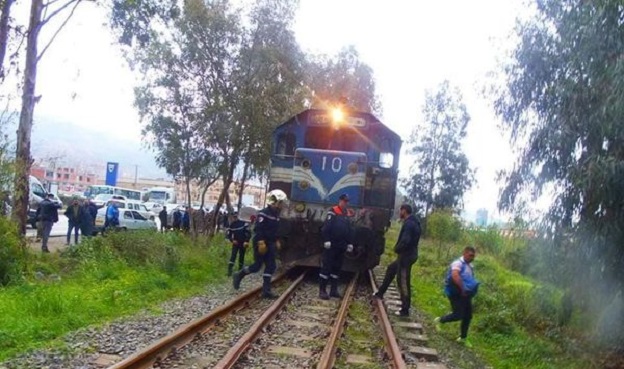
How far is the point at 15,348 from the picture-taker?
6.13 m

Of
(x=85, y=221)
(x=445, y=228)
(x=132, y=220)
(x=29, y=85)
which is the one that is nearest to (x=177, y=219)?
(x=132, y=220)

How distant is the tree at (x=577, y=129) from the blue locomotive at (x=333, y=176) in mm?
3741

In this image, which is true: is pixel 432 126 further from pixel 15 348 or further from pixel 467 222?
pixel 15 348

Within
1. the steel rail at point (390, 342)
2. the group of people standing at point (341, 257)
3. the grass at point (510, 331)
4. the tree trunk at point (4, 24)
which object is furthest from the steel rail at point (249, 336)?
the tree trunk at point (4, 24)

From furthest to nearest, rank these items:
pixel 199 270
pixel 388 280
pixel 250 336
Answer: pixel 199 270, pixel 388 280, pixel 250 336

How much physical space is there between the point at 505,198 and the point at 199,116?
13008 mm

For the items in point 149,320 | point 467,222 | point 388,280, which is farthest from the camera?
point 467,222

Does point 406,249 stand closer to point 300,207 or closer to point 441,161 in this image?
point 300,207

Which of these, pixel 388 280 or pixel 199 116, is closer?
pixel 388 280

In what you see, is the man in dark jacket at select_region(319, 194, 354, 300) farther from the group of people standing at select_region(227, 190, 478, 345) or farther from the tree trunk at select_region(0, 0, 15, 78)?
the tree trunk at select_region(0, 0, 15, 78)

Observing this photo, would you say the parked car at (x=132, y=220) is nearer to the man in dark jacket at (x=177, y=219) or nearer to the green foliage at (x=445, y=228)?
the man in dark jacket at (x=177, y=219)

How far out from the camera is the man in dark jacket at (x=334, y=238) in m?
10.5

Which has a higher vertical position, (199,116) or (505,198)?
(199,116)

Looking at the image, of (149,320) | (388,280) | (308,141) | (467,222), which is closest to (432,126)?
(467,222)
